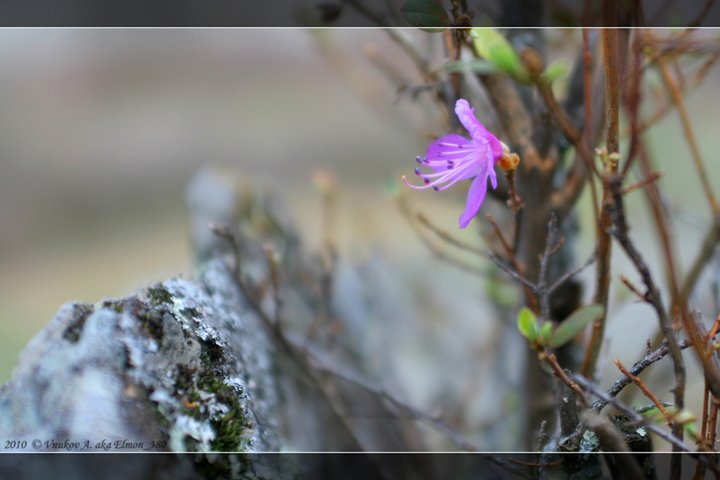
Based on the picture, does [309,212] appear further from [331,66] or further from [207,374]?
[207,374]

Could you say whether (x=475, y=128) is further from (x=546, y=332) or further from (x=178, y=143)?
(x=178, y=143)

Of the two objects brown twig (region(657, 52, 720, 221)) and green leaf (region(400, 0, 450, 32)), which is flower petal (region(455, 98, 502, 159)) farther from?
brown twig (region(657, 52, 720, 221))

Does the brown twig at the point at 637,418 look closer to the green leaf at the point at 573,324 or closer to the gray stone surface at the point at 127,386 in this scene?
the green leaf at the point at 573,324

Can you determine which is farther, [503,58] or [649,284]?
[503,58]

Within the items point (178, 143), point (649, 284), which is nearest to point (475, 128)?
point (649, 284)

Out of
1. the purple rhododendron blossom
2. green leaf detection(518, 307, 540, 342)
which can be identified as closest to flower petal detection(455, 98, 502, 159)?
the purple rhododendron blossom

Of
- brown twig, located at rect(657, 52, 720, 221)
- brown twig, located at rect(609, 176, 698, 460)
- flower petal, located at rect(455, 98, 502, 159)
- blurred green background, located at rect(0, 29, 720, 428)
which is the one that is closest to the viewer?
brown twig, located at rect(609, 176, 698, 460)
